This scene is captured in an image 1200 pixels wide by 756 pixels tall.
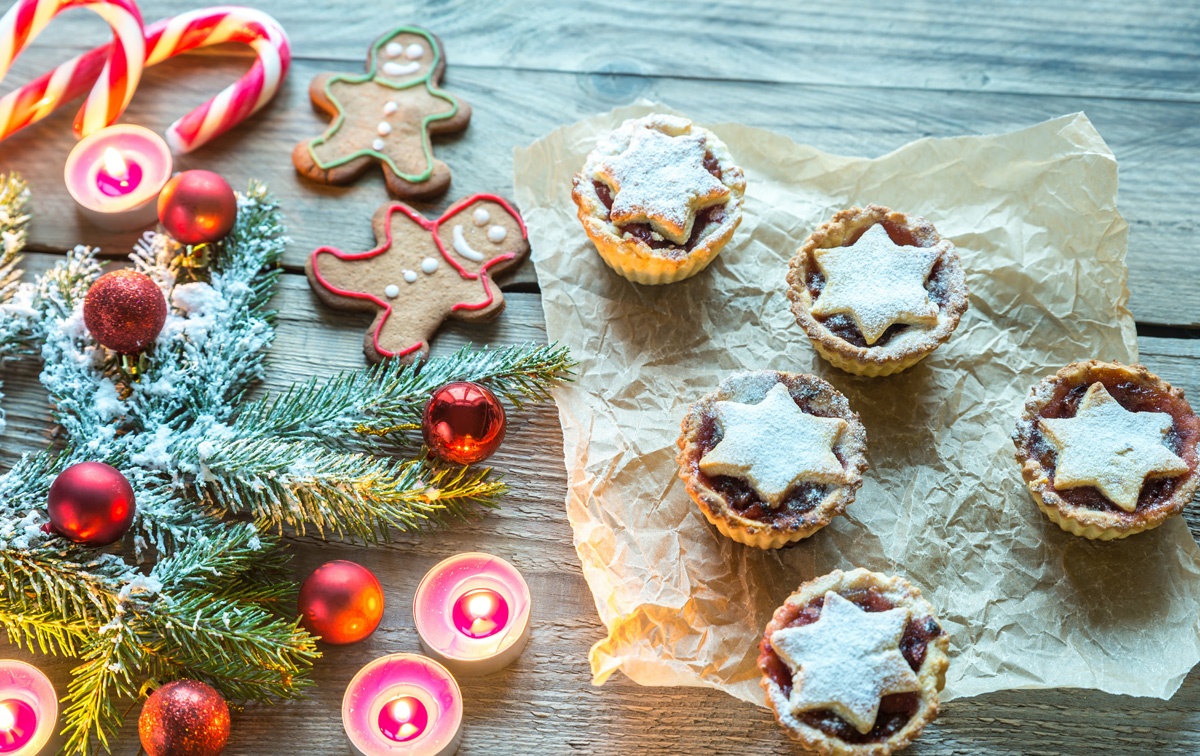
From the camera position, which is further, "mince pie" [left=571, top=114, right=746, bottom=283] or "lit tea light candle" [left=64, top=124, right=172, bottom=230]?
"lit tea light candle" [left=64, top=124, right=172, bottom=230]

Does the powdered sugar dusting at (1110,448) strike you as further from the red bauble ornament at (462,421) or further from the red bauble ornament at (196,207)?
the red bauble ornament at (196,207)

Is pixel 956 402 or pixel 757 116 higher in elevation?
pixel 757 116

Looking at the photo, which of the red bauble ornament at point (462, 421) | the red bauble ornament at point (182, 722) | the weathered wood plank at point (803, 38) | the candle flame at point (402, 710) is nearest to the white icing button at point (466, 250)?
the red bauble ornament at point (462, 421)

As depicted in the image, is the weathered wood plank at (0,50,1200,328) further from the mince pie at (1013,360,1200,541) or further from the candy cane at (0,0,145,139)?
the mince pie at (1013,360,1200,541)

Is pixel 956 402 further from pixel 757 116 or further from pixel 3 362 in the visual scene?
pixel 3 362

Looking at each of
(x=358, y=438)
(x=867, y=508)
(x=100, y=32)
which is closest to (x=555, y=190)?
(x=358, y=438)

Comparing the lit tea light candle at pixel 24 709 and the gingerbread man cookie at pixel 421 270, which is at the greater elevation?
the gingerbread man cookie at pixel 421 270

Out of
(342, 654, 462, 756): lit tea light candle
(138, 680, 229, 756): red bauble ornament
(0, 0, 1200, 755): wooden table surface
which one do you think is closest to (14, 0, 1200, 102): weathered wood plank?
(0, 0, 1200, 755): wooden table surface
